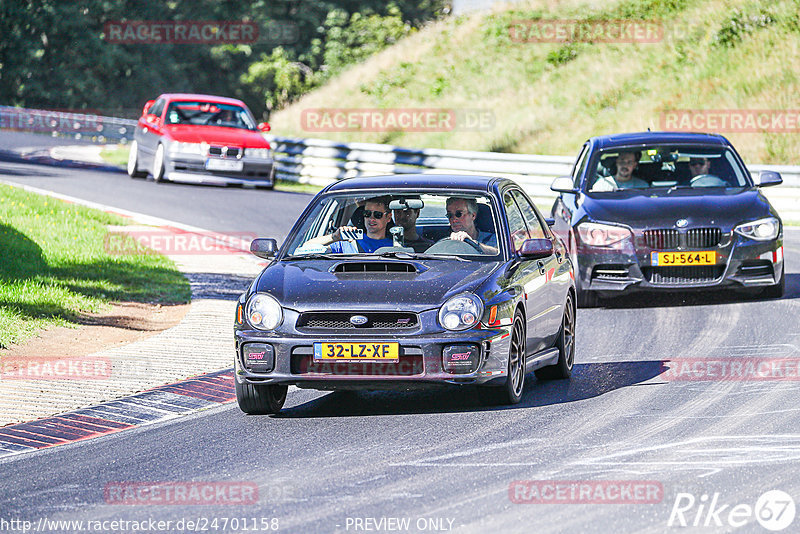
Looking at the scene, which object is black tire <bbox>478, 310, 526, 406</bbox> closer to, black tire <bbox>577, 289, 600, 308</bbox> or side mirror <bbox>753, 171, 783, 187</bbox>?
black tire <bbox>577, 289, 600, 308</bbox>

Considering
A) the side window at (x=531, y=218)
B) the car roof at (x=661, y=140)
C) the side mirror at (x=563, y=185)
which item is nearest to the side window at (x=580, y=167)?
the car roof at (x=661, y=140)

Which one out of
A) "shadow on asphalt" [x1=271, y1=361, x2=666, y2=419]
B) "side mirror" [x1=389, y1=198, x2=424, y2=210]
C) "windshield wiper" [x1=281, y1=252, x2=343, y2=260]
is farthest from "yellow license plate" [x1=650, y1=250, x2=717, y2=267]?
"windshield wiper" [x1=281, y1=252, x2=343, y2=260]

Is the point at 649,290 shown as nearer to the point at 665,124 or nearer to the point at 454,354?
the point at 454,354

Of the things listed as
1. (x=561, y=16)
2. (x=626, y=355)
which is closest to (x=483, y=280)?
(x=626, y=355)

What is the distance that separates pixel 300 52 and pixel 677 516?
6628 cm

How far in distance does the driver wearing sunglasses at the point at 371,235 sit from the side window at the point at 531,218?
107 centimetres

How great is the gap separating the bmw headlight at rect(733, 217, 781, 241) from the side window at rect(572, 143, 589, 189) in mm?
1895

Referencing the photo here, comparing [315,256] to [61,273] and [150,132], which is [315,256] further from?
[150,132]

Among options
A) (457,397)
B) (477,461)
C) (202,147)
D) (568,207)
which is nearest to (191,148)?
Result: (202,147)

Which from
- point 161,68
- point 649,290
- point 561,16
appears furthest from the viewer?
point 161,68

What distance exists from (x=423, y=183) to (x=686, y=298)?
5.71 m

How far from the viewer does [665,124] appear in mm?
31203

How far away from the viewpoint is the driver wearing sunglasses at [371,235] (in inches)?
378

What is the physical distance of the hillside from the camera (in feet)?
105
